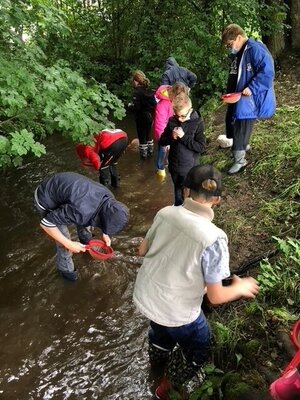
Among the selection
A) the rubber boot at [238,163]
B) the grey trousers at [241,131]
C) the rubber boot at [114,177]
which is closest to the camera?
the grey trousers at [241,131]

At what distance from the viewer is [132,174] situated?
684cm

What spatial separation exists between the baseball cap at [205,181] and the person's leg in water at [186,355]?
924 millimetres

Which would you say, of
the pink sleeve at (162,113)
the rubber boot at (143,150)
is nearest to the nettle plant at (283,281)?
the pink sleeve at (162,113)

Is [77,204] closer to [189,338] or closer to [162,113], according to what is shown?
[189,338]

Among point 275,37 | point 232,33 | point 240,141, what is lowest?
point 240,141

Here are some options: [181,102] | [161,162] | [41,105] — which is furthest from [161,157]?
[41,105]

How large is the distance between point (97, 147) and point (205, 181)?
3.40 m

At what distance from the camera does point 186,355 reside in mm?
2857

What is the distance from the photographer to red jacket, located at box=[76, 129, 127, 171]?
5289 millimetres

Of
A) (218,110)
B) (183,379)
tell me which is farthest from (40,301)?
(218,110)

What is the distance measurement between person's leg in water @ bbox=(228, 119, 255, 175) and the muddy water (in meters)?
1.22

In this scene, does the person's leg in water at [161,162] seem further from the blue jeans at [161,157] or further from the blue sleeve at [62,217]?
the blue sleeve at [62,217]

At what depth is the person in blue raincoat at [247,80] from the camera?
476 cm

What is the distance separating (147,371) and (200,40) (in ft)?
26.3
